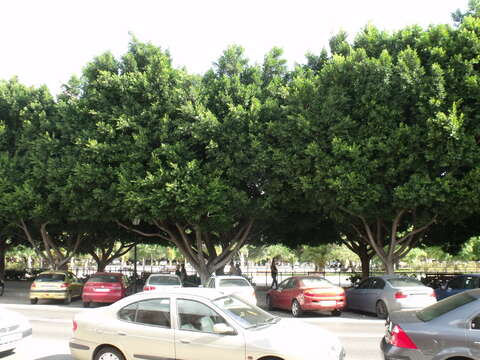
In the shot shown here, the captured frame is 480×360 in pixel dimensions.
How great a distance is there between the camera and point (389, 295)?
1561 centimetres

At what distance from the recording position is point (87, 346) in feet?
23.1

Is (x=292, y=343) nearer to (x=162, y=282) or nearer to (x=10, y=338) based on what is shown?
(x=10, y=338)

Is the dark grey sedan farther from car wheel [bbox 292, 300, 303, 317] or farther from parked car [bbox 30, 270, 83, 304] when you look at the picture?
parked car [bbox 30, 270, 83, 304]

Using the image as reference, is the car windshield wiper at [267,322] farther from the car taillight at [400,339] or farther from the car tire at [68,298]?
the car tire at [68,298]

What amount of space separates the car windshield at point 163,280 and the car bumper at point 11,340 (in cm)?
923

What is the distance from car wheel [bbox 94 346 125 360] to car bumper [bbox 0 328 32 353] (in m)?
2.54

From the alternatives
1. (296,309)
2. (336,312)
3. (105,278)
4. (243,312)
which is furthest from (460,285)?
(105,278)

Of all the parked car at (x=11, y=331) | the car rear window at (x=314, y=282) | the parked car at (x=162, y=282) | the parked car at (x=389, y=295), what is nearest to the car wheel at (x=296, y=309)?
the car rear window at (x=314, y=282)

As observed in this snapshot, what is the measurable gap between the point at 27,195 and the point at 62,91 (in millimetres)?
6173

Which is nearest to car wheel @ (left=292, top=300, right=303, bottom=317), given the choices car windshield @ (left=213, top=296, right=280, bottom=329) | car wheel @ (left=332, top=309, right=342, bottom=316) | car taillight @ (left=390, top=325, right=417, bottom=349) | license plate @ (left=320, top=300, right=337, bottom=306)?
license plate @ (left=320, top=300, right=337, bottom=306)

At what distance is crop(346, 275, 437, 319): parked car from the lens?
15.2 metres

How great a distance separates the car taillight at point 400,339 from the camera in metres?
6.18

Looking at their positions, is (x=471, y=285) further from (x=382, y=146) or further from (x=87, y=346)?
(x=87, y=346)

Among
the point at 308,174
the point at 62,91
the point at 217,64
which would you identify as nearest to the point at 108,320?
the point at 308,174
